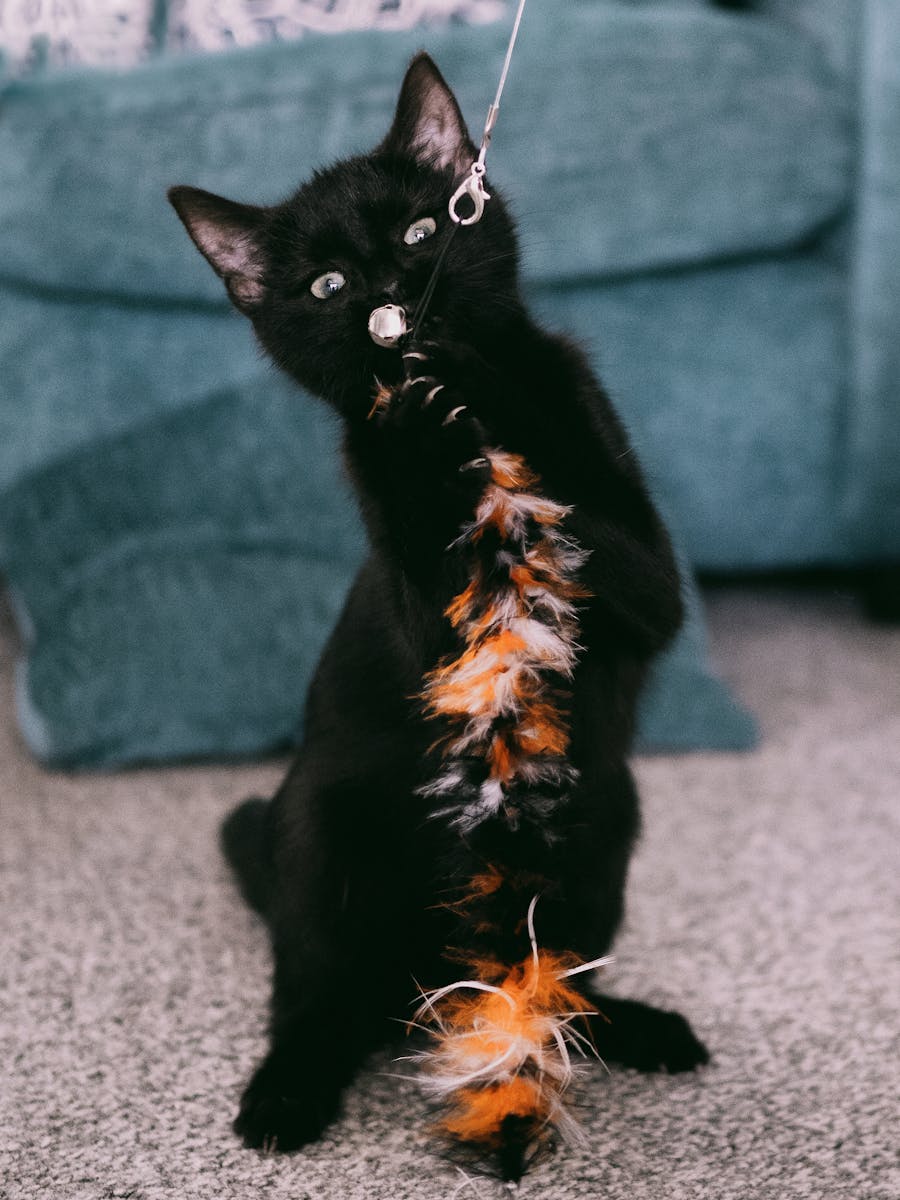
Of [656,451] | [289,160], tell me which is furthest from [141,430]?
[656,451]

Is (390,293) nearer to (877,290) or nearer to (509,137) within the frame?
(509,137)

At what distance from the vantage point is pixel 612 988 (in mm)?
1008

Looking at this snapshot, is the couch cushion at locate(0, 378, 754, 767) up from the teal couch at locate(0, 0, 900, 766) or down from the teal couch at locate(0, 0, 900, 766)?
down

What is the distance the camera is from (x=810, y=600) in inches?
80.6

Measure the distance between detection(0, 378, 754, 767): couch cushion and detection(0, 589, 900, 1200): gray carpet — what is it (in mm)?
55

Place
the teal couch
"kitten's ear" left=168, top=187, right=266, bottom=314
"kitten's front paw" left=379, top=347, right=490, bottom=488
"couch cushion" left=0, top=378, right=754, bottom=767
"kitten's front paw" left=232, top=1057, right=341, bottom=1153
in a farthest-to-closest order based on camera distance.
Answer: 1. the teal couch
2. "couch cushion" left=0, top=378, right=754, bottom=767
3. "kitten's ear" left=168, top=187, right=266, bottom=314
4. "kitten's front paw" left=232, top=1057, right=341, bottom=1153
5. "kitten's front paw" left=379, top=347, right=490, bottom=488

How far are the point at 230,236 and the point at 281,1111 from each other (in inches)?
25.1

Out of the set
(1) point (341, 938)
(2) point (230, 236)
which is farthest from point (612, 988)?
(2) point (230, 236)

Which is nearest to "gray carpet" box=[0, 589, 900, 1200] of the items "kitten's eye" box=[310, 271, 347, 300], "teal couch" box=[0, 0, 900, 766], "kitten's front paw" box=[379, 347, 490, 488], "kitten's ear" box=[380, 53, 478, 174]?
"teal couch" box=[0, 0, 900, 766]

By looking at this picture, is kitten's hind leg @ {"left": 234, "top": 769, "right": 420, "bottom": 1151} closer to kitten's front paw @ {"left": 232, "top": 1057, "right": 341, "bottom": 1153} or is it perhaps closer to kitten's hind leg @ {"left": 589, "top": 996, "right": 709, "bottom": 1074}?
kitten's front paw @ {"left": 232, "top": 1057, "right": 341, "bottom": 1153}

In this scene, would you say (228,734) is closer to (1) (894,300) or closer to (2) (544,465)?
(2) (544,465)

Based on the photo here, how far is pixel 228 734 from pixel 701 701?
57cm

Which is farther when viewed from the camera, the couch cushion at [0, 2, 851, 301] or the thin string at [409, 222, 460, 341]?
the couch cushion at [0, 2, 851, 301]

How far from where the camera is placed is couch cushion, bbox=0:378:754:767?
1446 millimetres
